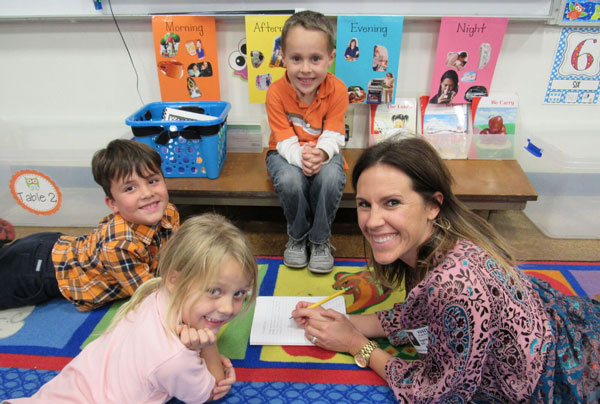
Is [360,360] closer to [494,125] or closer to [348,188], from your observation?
[348,188]

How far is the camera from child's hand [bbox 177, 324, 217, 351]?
82cm

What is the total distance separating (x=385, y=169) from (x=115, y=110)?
1575 millimetres

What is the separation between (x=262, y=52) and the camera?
5.71ft

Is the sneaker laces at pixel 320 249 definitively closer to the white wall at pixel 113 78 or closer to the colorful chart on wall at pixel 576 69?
the white wall at pixel 113 78

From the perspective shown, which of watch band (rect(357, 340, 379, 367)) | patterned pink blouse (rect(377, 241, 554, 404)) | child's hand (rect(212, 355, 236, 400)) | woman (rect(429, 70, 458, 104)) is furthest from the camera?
woman (rect(429, 70, 458, 104))

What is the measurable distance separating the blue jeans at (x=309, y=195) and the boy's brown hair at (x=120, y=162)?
1.58ft

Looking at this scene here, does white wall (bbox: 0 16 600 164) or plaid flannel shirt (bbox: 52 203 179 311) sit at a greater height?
white wall (bbox: 0 16 600 164)

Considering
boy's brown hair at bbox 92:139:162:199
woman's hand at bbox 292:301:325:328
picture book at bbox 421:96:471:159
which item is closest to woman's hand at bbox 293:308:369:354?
woman's hand at bbox 292:301:325:328

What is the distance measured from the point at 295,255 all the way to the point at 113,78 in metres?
1.21

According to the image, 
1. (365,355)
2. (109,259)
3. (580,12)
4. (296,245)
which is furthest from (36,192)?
(580,12)

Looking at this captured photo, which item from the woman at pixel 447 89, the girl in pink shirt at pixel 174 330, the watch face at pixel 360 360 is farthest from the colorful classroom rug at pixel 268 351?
the woman at pixel 447 89

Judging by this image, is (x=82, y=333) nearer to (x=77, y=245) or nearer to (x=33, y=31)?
(x=77, y=245)

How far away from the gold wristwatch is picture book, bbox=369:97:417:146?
102cm

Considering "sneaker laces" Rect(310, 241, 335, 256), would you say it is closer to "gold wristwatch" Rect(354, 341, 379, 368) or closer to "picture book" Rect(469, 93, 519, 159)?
"gold wristwatch" Rect(354, 341, 379, 368)
